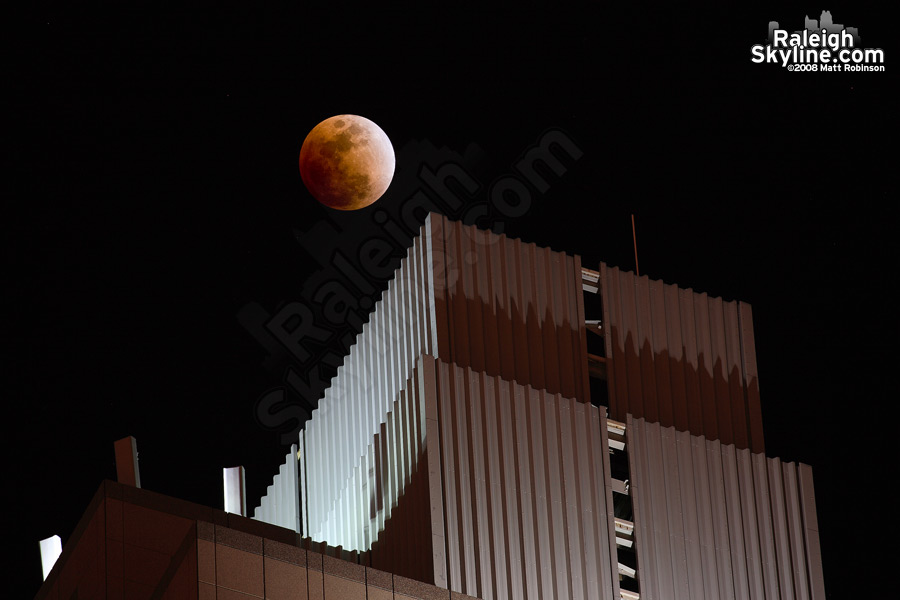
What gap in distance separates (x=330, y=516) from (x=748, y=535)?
11.2m

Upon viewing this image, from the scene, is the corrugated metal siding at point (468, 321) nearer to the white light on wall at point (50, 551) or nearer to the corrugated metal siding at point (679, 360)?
the corrugated metal siding at point (679, 360)

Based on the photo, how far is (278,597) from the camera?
3406 cm

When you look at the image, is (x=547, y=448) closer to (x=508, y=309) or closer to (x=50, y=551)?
(x=508, y=309)

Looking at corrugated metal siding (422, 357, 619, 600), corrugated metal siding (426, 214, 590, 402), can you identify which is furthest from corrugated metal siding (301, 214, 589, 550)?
corrugated metal siding (422, 357, 619, 600)

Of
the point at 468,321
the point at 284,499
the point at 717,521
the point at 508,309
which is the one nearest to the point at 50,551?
the point at 284,499

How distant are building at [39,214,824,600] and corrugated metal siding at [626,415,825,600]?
43mm

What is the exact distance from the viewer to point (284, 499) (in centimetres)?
5475

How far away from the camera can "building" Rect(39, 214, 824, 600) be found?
140 ft

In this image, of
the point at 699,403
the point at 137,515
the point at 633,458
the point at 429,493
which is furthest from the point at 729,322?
the point at 137,515

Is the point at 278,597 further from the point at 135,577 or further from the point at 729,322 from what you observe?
the point at 729,322

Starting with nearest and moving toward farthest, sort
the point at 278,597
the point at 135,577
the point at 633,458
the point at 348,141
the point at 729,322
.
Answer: the point at 278,597
the point at 135,577
the point at 633,458
the point at 729,322
the point at 348,141

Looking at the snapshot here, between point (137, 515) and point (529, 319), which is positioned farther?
point (529, 319)

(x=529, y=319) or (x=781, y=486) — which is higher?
(x=529, y=319)

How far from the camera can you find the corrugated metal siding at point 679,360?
46.9 metres
